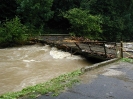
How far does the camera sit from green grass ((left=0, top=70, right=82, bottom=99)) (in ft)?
20.8

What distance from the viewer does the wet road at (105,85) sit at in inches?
260

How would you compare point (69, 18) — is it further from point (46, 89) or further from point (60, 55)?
point (46, 89)

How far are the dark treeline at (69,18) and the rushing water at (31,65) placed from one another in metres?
2.71

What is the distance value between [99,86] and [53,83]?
153cm

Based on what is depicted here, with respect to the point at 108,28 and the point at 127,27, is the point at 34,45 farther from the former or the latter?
the point at 127,27

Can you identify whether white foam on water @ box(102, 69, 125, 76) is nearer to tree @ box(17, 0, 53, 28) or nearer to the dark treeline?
the dark treeline

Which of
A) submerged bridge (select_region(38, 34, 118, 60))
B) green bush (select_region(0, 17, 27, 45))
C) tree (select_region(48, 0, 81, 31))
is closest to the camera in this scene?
submerged bridge (select_region(38, 34, 118, 60))

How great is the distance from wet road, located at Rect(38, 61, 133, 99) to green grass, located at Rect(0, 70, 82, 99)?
0.85 feet

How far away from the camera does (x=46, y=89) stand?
6.84m

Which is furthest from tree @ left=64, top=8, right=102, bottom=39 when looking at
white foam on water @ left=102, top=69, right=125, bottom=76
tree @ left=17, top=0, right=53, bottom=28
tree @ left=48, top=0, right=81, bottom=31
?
white foam on water @ left=102, top=69, right=125, bottom=76

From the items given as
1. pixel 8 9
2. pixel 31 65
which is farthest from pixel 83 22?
pixel 31 65

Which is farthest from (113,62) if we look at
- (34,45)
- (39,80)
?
(34,45)

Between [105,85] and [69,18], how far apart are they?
50.1 feet

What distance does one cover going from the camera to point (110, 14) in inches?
1008
